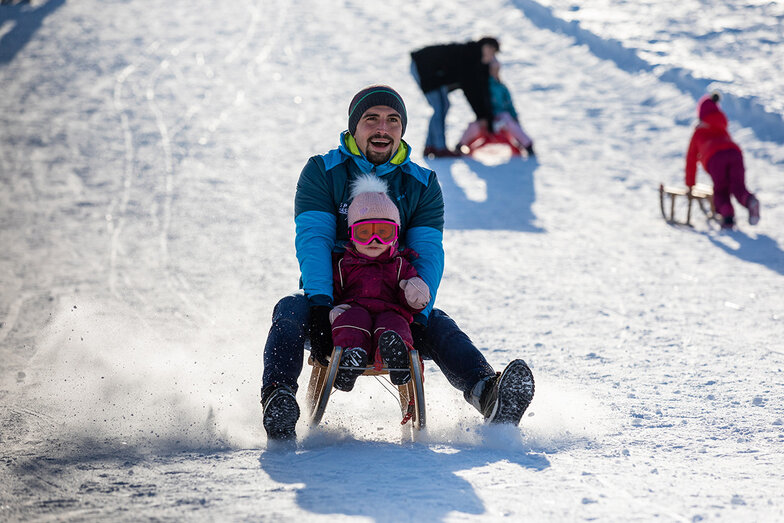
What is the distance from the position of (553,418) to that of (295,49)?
474 inches

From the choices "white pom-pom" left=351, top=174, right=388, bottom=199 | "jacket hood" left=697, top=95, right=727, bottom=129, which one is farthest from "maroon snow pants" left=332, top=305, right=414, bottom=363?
"jacket hood" left=697, top=95, right=727, bottom=129

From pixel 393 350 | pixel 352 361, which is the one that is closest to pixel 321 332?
pixel 352 361

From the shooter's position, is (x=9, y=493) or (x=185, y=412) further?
(x=185, y=412)

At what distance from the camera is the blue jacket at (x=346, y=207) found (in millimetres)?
3236

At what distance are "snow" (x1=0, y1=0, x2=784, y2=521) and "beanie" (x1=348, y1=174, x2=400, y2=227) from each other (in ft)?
2.56

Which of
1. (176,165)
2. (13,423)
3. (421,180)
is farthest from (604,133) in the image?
(13,423)

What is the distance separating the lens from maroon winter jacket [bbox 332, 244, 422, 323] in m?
3.14

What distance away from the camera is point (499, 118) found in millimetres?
9852

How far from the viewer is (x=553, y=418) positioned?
329 centimetres

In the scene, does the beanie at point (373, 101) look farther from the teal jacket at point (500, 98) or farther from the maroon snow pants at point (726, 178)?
the teal jacket at point (500, 98)

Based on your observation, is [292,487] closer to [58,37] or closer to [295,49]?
[295,49]

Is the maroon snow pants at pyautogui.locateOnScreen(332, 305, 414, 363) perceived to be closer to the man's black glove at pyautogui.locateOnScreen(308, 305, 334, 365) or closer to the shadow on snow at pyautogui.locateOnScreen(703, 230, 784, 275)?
the man's black glove at pyautogui.locateOnScreen(308, 305, 334, 365)

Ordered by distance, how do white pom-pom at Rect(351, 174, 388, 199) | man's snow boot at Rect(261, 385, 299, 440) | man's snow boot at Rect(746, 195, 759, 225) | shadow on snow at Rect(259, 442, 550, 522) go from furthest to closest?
man's snow boot at Rect(746, 195, 759, 225) < white pom-pom at Rect(351, 174, 388, 199) < man's snow boot at Rect(261, 385, 299, 440) < shadow on snow at Rect(259, 442, 550, 522)

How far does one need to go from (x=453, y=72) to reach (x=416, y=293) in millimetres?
6996
